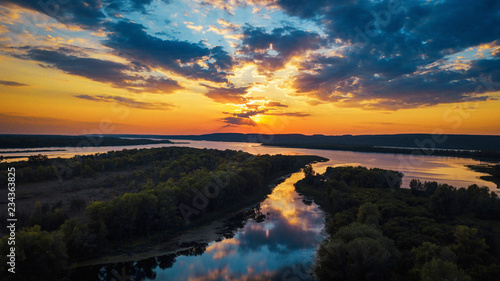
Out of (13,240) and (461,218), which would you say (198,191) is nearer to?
(13,240)

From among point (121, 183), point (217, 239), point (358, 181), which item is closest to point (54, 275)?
point (217, 239)

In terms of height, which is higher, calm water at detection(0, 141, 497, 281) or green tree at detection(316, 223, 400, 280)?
green tree at detection(316, 223, 400, 280)

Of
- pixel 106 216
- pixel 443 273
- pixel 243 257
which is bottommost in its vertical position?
pixel 243 257

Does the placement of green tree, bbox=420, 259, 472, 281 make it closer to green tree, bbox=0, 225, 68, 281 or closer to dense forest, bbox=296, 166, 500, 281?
dense forest, bbox=296, 166, 500, 281

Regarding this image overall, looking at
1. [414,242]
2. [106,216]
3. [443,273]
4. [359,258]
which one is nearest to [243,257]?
[359,258]

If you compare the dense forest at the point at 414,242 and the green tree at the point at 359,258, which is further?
the green tree at the point at 359,258

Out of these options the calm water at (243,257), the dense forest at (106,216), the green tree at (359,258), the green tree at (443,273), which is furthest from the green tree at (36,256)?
the green tree at (443,273)

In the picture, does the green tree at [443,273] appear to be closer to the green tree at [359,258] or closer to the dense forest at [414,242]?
the dense forest at [414,242]

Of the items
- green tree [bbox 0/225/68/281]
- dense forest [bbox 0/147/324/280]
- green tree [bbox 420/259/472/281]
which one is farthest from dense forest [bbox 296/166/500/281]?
green tree [bbox 0/225/68/281]

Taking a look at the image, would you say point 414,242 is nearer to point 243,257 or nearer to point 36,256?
point 243,257

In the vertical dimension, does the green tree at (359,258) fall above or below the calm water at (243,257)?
above

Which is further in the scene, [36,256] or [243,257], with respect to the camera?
[243,257]
